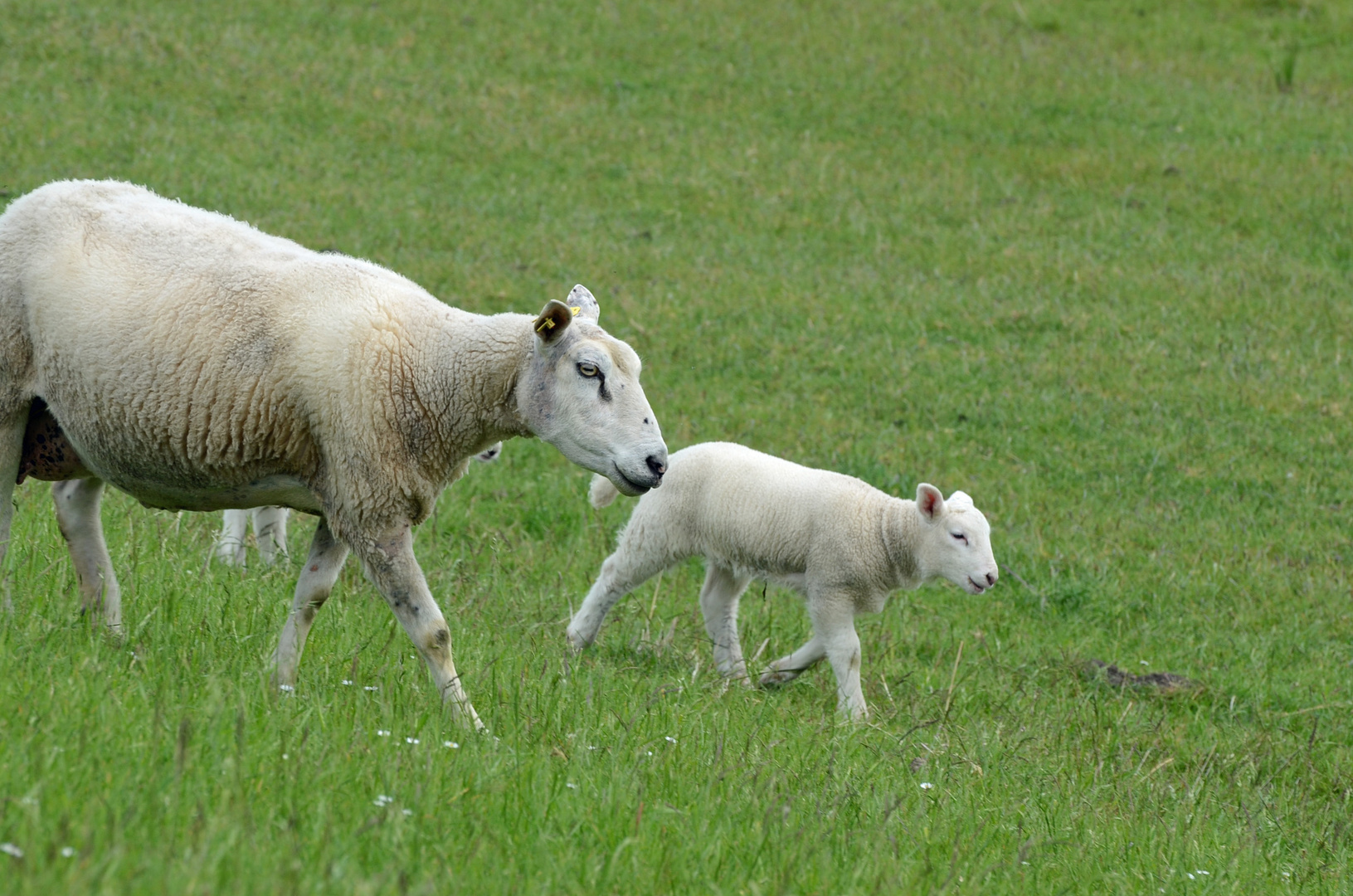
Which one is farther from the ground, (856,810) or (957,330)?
(856,810)

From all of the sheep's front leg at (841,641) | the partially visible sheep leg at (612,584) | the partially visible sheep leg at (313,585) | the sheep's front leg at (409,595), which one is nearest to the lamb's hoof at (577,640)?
the partially visible sheep leg at (612,584)

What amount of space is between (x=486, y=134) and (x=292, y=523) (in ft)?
36.6

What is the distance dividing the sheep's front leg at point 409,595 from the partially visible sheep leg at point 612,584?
7.76 feet

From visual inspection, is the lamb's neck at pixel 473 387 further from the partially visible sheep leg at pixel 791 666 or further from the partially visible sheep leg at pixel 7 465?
the partially visible sheep leg at pixel 791 666

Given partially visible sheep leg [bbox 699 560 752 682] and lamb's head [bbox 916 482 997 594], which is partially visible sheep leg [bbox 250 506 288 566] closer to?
partially visible sheep leg [bbox 699 560 752 682]

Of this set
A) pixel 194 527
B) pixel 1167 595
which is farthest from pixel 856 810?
pixel 1167 595

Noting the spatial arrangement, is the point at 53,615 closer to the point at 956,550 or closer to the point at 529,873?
the point at 529,873

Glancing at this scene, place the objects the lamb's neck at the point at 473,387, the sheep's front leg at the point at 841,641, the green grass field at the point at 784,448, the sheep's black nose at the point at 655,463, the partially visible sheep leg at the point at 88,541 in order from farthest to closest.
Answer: the sheep's front leg at the point at 841,641 < the partially visible sheep leg at the point at 88,541 < the lamb's neck at the point at 473,387 < the sheep's black nose at the point at 655,463 < the green grass field at the point at 784,448

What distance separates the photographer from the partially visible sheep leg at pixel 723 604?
7164 millimetres

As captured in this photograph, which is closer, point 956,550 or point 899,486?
point 956,550

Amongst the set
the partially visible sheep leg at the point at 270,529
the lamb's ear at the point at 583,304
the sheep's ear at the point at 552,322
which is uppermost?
the sheep's ear at the point at 552,322

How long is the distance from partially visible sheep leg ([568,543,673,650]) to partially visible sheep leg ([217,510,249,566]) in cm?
169

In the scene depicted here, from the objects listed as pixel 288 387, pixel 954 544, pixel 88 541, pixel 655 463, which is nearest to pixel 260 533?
pixel 88 541

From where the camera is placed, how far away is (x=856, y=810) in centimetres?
428
